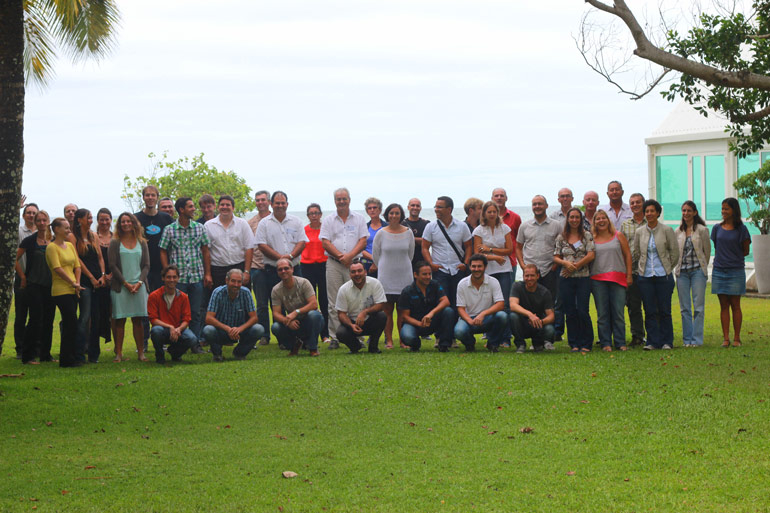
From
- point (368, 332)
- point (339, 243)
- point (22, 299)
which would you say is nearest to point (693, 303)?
point (368, 332)

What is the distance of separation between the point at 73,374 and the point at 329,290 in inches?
144

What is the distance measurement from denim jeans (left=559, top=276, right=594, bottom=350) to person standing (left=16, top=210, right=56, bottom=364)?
6624 millimetres

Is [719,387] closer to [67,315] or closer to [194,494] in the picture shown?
[194,494]

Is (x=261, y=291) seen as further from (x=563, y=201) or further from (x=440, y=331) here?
(x=563, y=201)

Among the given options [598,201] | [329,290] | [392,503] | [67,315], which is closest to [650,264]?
[598,201]

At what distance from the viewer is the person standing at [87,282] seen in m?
10.9

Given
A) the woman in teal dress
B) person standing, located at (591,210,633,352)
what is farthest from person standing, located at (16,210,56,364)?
person standing, located at (591,210,633,352)

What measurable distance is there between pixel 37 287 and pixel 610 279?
24.1 ft

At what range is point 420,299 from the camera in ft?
36.6

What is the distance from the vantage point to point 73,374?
9977 mm

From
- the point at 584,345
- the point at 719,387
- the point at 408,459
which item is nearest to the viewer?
the point at 408,459

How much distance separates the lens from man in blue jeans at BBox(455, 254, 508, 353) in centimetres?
1080

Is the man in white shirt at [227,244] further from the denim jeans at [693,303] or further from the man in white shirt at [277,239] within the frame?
the denim jeans at [693,303]

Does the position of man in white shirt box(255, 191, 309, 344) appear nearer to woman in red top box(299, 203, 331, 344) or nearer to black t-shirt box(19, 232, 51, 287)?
woman in red top box(299, 203, 331, 344)
